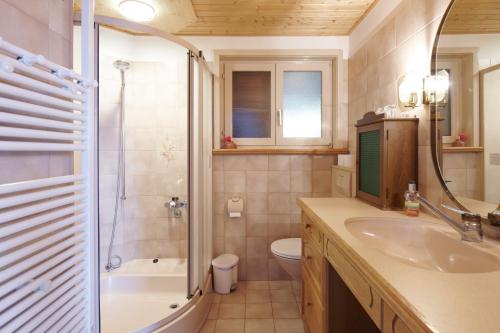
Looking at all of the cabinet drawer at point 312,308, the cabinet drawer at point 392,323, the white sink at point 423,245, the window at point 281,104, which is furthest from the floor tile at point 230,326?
the window at point 281,104

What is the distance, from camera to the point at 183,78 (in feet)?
7.22

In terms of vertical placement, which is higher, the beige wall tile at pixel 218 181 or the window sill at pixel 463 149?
the window sill at pixel 463 149

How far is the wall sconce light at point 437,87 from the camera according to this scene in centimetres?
125

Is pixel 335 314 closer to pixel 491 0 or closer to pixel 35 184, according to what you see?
pixel 35 184

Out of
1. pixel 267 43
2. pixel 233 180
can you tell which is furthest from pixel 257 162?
pixel 267 43

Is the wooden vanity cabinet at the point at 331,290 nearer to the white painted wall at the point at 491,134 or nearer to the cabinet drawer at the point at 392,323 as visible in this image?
the cabinet drawer at the point at 392,323

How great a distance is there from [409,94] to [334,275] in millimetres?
1048

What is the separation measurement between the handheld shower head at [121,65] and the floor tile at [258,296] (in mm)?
2219

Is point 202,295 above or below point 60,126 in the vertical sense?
below

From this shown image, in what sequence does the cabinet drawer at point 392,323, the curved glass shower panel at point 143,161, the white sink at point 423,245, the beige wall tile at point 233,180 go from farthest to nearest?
the beige wall tile at point 233,180, the curved glass shower panel at point 143,161, the white sink at point 423,245, the cabinet drawer at point 392,323

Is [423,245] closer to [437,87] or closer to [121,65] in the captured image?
[437,87]

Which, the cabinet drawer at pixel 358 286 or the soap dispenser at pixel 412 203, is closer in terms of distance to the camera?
the cabinet drawer at pixel 358 286

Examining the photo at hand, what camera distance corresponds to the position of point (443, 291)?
1.97ft

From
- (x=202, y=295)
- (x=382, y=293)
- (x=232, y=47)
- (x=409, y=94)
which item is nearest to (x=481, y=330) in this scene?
(x=382, y=293)
